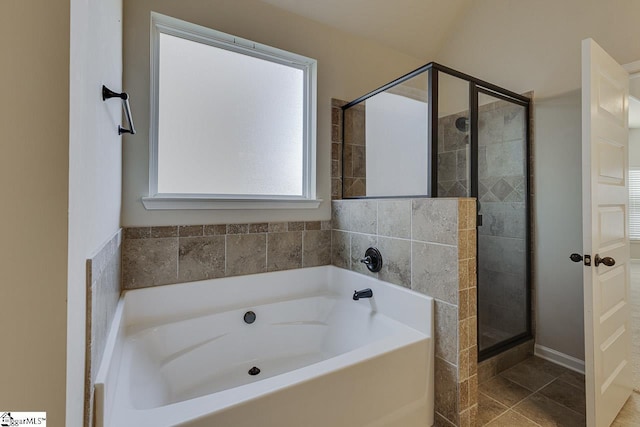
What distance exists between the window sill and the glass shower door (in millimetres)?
1343

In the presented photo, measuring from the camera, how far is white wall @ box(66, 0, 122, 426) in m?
0.60

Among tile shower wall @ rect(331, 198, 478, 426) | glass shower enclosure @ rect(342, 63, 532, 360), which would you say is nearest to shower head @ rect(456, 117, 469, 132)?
glass shower enclosure @ rect(342, 63, 532, 360)

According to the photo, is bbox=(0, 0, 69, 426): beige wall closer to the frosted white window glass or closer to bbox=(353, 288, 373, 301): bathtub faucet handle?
the frosted white window glass

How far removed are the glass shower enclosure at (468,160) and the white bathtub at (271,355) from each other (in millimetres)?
778

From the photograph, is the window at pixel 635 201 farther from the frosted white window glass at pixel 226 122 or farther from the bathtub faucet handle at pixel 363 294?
the frosted white window glass at pixel 226 122

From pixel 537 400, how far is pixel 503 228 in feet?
3.87

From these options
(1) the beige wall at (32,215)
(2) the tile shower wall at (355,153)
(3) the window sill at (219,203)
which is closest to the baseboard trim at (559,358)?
(2) the tile shower wall at (355,153)

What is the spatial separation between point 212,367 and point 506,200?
247 centimetres

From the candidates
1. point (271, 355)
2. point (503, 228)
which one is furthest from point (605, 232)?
point (271, 355)

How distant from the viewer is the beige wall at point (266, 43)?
1706 millimetres

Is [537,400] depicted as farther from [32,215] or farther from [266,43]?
[266,43]

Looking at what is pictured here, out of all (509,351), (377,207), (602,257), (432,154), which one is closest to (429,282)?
(377,207)

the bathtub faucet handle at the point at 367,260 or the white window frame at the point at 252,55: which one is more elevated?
the white window frame at the point at 252,55

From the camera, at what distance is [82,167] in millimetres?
699
